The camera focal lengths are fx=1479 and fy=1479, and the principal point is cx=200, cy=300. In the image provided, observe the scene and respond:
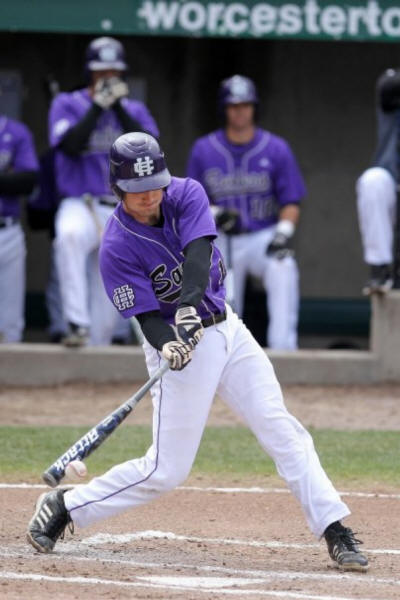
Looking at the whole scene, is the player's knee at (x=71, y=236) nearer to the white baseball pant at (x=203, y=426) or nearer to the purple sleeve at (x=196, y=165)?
the purple sleeve at (x=196, y=165)

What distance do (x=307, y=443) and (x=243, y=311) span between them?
217 inches

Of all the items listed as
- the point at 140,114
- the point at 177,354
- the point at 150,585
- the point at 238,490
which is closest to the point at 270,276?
the point at 140,114

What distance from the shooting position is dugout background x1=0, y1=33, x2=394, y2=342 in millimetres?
11664

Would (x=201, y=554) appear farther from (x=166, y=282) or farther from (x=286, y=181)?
(x=286, y=181)

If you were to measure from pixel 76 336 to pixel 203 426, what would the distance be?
170 inches

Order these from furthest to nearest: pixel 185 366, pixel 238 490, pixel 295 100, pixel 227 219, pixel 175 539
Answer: pixel 295 100 < pixel 227 219 < pixel 238 490 < pixel 175 539 < pixel 185 366

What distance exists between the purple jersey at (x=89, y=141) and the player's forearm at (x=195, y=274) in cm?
441

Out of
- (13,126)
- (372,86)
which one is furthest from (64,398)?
(372,86)

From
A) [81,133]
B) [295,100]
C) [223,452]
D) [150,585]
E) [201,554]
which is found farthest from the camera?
[295,100]

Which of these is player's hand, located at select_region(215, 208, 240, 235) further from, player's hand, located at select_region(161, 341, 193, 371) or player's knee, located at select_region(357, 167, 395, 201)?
player's hand, located at select_region(161, 341, 193, 371)

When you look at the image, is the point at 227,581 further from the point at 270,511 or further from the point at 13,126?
the point at 13,126

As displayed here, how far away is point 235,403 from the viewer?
556cm

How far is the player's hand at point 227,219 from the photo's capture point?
9.87 m

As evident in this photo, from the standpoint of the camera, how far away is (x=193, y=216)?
17.9 feet
